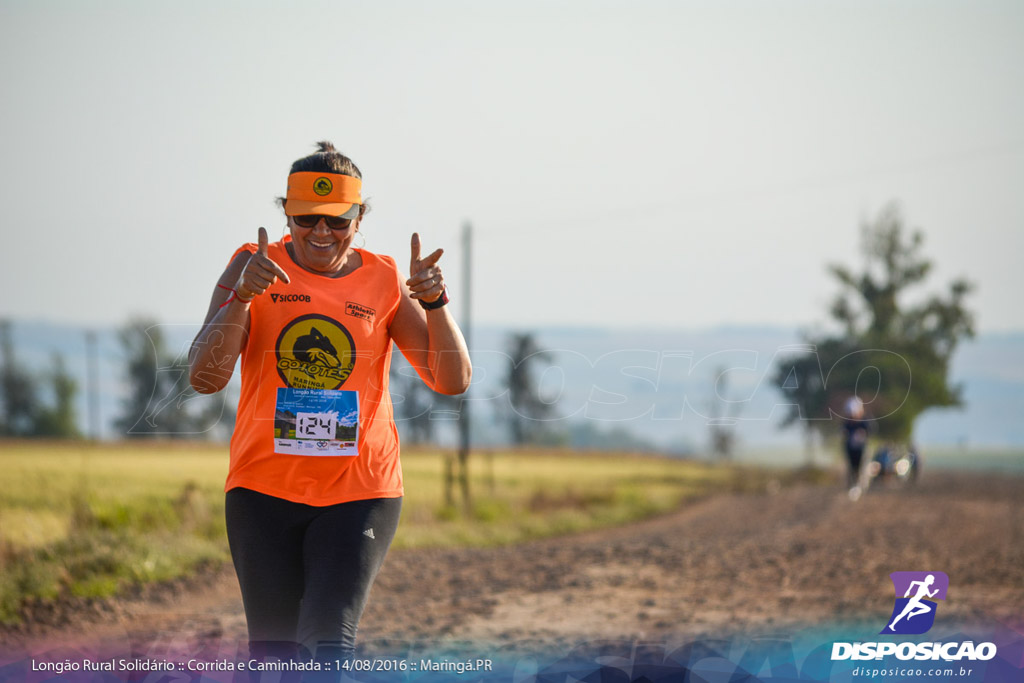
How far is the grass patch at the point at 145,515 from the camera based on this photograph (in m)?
9.03

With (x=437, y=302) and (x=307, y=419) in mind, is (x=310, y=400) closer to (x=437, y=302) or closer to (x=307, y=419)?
(x=307, y=419)

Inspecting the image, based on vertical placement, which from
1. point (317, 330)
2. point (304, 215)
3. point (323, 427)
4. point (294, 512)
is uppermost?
point (304, 215)

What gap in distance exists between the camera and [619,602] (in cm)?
845

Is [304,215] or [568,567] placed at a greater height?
[304,215]

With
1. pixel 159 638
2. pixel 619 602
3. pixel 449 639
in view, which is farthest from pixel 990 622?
pixel 159 638

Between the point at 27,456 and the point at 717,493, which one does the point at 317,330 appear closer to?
the point at 27,456

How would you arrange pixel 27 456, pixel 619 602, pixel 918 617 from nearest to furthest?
pixel 918 617 < pixel 619 602 < pixel 27 456

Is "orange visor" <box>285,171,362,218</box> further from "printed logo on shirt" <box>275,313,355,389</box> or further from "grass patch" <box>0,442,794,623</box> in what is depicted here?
"grass patch" <box>0,442,794,623</box>

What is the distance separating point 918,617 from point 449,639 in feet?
9.39

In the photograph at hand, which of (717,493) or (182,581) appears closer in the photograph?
(182,581)

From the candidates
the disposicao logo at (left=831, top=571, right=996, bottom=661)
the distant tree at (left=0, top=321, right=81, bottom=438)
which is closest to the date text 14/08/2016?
the disposicao logo at (left=831, top=571, right=996, bottom=661)

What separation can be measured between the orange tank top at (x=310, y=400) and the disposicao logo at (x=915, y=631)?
2781 millimetres

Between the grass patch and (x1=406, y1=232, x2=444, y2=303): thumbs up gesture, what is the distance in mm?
5275

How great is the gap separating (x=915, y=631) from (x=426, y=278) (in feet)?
14.1
